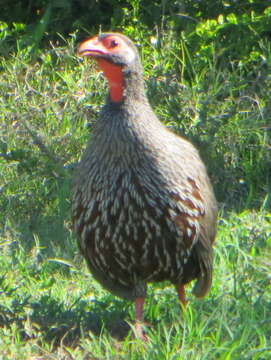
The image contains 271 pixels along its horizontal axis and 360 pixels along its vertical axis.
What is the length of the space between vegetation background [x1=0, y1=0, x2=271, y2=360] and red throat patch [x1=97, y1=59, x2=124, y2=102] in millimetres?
1138

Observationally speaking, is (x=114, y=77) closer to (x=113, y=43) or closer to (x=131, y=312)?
(x=113, y=43)

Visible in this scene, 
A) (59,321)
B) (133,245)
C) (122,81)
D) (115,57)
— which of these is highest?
(115,57)

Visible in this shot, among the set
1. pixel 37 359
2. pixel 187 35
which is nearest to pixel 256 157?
pixel 187 35

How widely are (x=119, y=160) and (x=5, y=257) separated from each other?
4.59 feet

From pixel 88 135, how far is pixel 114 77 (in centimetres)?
244

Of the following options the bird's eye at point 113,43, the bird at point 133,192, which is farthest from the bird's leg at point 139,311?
the bird's eye at point 113,43

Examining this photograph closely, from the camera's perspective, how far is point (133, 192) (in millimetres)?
4480

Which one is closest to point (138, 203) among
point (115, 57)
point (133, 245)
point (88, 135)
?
point (133, 245)

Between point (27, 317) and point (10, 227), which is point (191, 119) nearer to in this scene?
point (10, 227)

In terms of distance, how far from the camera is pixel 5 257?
5.58 metres

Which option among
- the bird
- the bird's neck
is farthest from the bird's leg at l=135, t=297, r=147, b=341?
the bird's neck

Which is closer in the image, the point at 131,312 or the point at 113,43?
the point at 113,43

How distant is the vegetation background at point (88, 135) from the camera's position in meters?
4.46

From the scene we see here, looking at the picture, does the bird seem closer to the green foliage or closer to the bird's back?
the bird's back
